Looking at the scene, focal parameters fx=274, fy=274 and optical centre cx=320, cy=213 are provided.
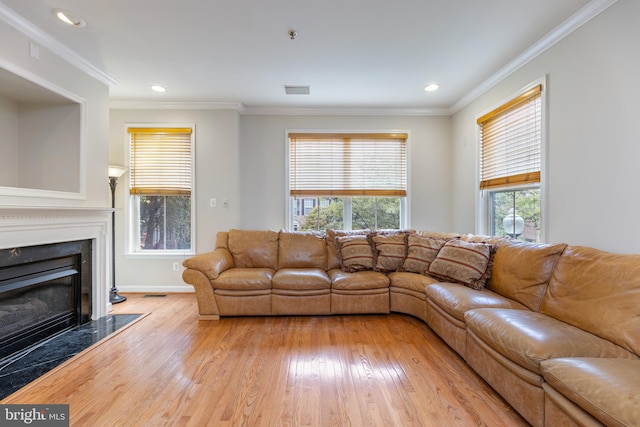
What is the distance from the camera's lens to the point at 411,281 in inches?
117

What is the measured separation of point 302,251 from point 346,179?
129 cm

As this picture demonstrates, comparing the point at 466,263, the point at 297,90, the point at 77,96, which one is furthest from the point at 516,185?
the point at 77,96

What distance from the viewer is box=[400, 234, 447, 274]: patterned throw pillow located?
10.2 feet

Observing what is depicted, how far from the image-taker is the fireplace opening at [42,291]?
220 cm

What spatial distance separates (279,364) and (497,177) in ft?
9.77

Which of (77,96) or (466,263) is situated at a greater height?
(77,96)

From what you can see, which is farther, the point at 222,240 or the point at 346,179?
the point at 346,179

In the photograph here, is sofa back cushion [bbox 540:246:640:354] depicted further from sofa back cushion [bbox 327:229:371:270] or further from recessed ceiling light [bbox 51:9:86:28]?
recessed ceiling light [bbox 51:9:86:28]

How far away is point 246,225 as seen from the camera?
406cm

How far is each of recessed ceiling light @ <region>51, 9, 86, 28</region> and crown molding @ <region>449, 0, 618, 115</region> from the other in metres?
3.81

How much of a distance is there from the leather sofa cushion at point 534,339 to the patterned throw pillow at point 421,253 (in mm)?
1223

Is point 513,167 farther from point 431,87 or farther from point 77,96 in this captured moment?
point 77,96

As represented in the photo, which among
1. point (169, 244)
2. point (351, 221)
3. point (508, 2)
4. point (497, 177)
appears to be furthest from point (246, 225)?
point (508, 2)

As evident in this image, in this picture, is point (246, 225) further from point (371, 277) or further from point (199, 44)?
point (199, 44)
